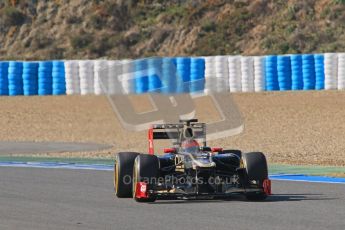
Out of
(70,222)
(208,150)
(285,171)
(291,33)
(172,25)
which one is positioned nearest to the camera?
(70,222)

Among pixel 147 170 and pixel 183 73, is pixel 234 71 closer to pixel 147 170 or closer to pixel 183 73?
pixel 183 73

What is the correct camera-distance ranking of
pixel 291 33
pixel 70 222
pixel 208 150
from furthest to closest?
pixel 291 33 < pixel 208 150 < pixel 70 222

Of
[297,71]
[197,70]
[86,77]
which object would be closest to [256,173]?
[297,71]

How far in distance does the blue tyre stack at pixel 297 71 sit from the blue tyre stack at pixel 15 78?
9168mm

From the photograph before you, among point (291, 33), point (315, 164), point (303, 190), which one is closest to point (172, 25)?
point (291, 33)

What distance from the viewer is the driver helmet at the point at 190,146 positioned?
14078 millimetres

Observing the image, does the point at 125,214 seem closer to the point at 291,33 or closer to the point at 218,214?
the point at 218,214

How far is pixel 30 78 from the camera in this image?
37938 millimetres

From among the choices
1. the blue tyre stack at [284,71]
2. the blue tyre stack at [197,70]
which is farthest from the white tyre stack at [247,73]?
the blue tyre stack at [197,70]

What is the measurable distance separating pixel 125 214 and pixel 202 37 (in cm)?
3522

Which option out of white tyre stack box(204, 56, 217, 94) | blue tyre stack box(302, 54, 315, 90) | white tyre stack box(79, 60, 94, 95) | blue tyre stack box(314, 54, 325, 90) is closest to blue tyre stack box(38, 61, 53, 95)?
white tyre stack box(79, 60, 94, 95)

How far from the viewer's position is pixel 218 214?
12.3 m

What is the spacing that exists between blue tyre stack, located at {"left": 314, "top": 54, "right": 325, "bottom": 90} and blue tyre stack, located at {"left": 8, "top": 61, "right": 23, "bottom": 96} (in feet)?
32.6

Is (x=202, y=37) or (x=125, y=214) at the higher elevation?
(x=202, y=37)
